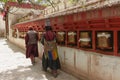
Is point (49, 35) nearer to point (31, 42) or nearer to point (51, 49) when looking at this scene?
point (51, 49)

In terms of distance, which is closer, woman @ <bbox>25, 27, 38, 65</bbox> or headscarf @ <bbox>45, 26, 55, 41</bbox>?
headscarf @ <bbox>45, 26, 55, 41</bbox>

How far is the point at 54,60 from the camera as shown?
5293mm

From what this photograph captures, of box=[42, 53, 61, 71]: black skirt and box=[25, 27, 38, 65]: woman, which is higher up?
box=[25, 27, 38, 65]: woman

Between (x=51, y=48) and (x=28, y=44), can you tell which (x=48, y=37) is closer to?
(x=51, y=48)

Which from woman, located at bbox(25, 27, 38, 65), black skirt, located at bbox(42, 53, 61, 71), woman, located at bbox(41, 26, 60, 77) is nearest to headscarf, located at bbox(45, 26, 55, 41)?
woman, located at bbox(41, 26, 60, 77)

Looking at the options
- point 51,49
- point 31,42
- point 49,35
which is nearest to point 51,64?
point 51,49

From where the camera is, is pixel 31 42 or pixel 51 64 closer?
pixel 51 64

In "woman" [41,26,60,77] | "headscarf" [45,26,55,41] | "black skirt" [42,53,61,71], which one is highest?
"headscarf" [45,26,55,41]

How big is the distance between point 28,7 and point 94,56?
532 inches

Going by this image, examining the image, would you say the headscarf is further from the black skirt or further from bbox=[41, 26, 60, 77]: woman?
the black skirt

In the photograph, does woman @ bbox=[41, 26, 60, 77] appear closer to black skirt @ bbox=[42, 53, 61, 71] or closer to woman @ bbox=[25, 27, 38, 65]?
→ black skirt @ bbox=[42, 53, 61, 71]

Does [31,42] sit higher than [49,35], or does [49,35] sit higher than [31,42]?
[49,35]

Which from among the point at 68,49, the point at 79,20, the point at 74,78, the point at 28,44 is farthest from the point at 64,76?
the point at 28,44

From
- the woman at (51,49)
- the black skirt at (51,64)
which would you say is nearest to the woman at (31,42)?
the black skirt at (51,64)
